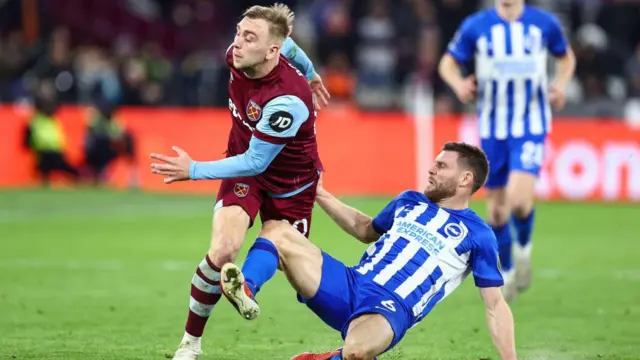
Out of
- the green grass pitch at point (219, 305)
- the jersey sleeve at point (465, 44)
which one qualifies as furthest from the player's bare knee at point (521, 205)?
the jersey sleeve at point (465, 44)

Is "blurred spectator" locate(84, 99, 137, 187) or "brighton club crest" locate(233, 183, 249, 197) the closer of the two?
"brighton club crest" locate(233, 183, 249, 197)

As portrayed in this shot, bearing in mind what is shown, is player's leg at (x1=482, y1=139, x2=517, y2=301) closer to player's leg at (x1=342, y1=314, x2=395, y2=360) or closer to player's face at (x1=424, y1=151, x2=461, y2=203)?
player's face at (x1=424, y1=151, x2=461, y2=203)

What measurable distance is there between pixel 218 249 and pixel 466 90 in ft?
12.3

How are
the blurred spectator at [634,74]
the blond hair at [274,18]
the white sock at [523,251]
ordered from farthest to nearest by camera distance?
the blurred spectator at [634,74] → the white sock at [523,251] → the blond hair at [274,18]

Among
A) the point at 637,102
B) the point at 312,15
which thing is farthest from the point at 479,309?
the point at 312,15

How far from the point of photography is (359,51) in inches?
881

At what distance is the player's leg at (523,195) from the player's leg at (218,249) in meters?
3.66

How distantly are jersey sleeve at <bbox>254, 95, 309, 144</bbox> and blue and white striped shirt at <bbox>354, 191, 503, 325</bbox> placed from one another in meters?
0.79

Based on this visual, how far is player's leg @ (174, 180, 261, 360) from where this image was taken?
6.73 meters

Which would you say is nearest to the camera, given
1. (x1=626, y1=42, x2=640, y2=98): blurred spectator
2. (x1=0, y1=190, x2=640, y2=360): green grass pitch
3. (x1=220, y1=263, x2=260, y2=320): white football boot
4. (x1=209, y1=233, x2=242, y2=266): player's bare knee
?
(x1=220, y1=263, x2=260, y2=320): white football boot

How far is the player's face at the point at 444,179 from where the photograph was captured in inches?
260

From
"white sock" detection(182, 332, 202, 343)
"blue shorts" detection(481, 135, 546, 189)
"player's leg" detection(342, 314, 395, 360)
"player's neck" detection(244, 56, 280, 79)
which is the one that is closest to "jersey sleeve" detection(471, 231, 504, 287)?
"player's leg" detection(342, 314, 395, 360)

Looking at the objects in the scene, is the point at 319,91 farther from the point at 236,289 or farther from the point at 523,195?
the point at 523,195

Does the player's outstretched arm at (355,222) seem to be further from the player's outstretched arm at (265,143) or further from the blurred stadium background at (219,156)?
the blurred stadium background at (219,156)
